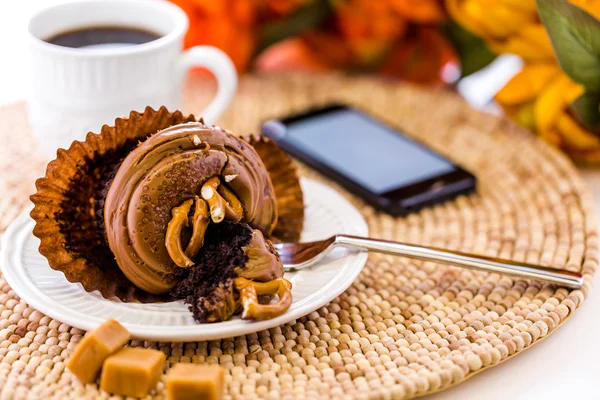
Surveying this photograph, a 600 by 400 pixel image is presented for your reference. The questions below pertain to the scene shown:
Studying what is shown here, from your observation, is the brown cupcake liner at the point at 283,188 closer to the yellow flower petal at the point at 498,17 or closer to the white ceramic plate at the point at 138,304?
the white ceramic plate at the point at 138,304

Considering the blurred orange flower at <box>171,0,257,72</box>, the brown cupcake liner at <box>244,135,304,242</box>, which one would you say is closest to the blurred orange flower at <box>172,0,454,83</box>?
the blurred orange flower at <box>171,0,257,72</box>

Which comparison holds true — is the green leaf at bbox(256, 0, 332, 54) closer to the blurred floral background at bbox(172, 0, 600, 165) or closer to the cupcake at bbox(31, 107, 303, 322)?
the blurred floral background at bbox(172, 0, 600, 165)

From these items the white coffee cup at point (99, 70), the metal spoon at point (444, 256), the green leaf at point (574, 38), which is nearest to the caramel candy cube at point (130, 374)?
the metal spoon at point (444, 256)

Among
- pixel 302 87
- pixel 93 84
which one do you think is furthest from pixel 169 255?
pixel 302 87

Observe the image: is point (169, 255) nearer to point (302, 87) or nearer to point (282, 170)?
point (282, 170)

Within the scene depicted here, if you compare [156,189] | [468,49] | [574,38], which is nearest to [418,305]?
[156,189]

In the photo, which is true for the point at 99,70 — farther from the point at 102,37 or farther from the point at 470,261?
the point at 470,261
